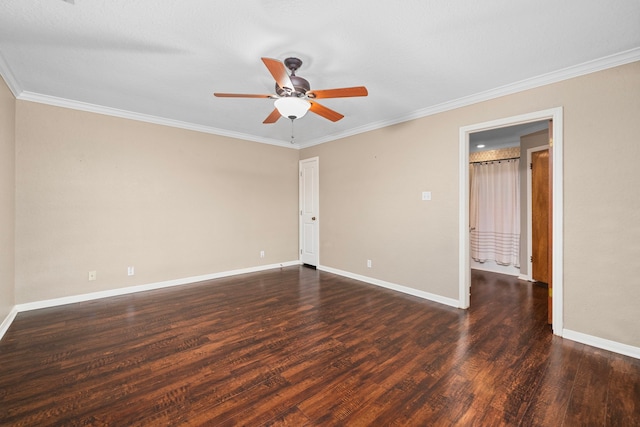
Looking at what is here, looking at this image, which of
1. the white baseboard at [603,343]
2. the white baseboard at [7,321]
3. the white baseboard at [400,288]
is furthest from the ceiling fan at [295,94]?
the white baseboard at [7,321]

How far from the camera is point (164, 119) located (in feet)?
13.5

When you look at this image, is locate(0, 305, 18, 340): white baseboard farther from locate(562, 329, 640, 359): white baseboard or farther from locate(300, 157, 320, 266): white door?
locate(562, 329, 640, 359): white baseboard

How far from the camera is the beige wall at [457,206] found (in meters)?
2.36

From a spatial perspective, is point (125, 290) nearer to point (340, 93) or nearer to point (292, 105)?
point (292, 105)

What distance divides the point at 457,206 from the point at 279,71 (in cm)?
260

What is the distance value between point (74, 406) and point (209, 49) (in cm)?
267

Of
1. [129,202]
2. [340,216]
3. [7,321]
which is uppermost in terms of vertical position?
[129,202]

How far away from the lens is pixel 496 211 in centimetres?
529

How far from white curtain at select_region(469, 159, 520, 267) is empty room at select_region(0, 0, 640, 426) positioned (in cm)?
22

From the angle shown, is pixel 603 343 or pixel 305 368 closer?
pixel 305 368

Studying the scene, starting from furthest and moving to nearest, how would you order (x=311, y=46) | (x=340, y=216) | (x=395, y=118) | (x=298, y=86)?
(x=340, y=216) → (x=395, y=118) → (x=298, y=86) → (x=311, y=46)

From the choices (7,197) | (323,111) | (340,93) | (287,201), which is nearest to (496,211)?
(287,201)

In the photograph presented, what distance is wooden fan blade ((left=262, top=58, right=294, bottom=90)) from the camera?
1.84 m

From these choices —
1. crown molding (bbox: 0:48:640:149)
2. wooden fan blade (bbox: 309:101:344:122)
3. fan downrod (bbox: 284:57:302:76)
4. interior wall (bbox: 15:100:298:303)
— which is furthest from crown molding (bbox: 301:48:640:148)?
interior wall (bbox: 15:100:298:303)
